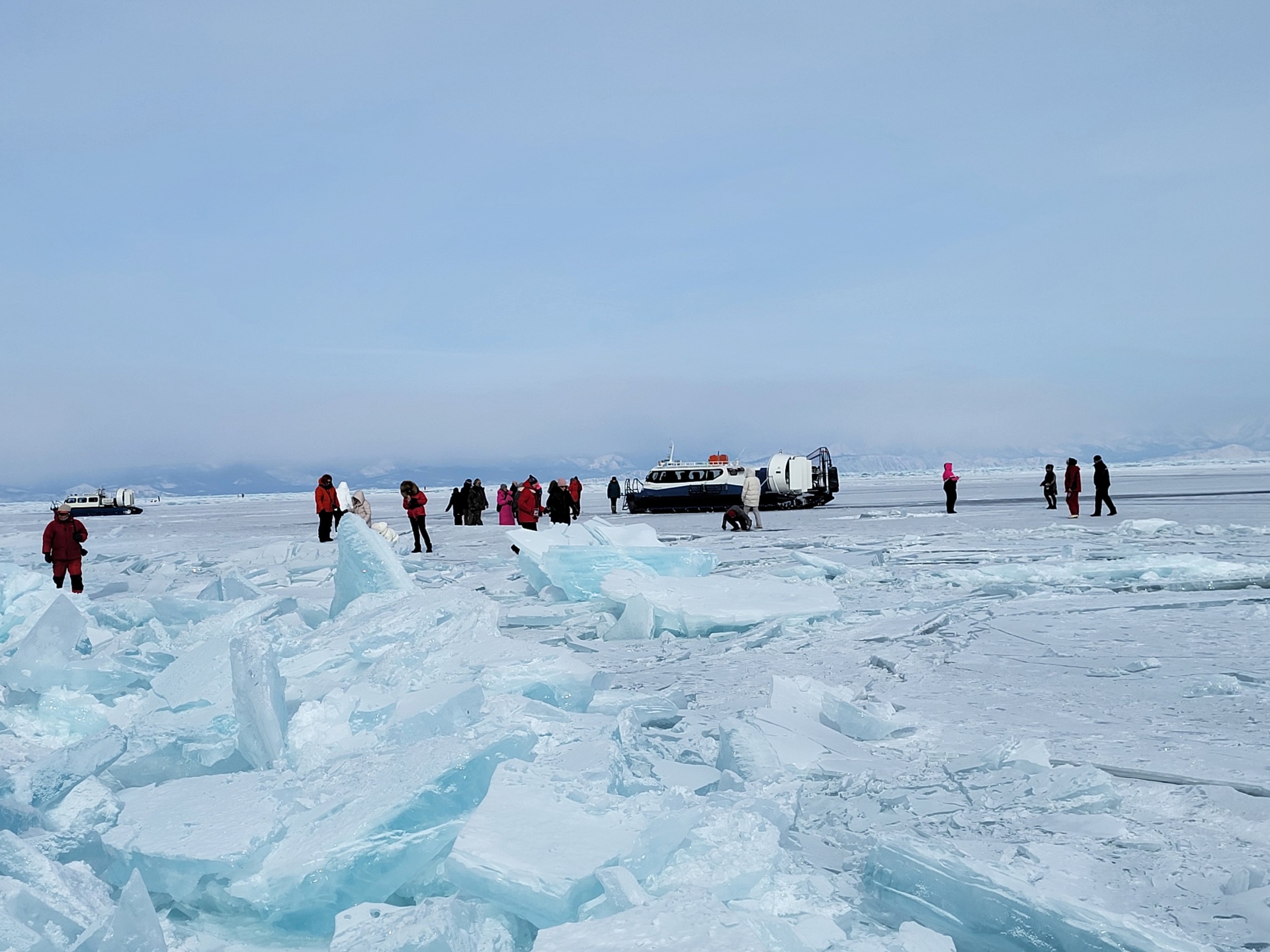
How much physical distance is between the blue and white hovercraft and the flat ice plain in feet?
70.5

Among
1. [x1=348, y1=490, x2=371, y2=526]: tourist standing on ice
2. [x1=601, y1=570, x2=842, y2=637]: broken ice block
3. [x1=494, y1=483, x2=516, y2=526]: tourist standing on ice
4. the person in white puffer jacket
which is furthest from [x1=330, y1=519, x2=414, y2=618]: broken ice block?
the person in white puffer jacket

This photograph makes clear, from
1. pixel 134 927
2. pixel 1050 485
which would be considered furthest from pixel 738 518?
pixel 134 927

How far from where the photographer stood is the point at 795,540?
16.0 m

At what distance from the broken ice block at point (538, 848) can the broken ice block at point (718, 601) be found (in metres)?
4.22

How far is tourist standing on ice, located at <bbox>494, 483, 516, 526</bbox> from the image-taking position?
2047cm

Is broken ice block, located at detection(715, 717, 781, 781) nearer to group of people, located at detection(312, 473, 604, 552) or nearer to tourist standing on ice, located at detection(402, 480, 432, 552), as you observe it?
group of people, located at detection(312, 473, 604, 552)

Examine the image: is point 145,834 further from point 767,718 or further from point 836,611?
point 836,611

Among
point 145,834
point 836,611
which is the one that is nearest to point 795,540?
point 836,611

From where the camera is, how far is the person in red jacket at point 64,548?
10633 mm

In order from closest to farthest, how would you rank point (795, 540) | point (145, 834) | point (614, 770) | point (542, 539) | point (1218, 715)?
point (145, 834) → point (614, 770) → point (1218, 715) → point (542, 539) → point (795, 540)

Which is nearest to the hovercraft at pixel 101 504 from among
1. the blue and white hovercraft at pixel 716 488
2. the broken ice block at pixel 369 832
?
the blue and white hovercraft at pixel 716 488

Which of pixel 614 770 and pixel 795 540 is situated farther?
pixel 795 540

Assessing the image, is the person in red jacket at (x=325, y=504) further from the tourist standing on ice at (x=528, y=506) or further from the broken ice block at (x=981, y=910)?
the broken ice block at (x=981, y=910)

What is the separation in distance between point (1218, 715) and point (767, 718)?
2.21 metres
